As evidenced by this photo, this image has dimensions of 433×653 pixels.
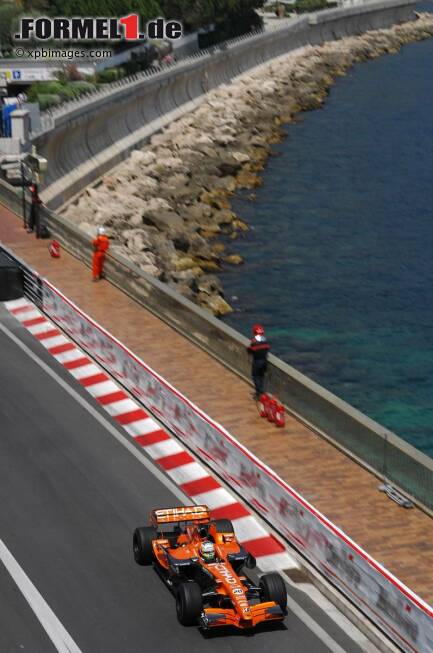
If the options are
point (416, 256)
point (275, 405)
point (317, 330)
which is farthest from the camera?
point (416, 256)

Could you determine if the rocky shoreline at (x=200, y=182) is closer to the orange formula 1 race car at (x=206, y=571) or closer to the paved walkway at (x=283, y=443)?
the paved walkway at (x=283, y=443)

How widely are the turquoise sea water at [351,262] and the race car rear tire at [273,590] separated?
1890 cm

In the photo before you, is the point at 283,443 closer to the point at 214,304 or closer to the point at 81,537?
the point at 81,537

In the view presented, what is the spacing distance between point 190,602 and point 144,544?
2133 millimetres

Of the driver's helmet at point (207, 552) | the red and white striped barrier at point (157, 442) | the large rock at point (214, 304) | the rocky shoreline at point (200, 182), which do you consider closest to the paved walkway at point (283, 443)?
the red and white striped barrier at point (157, 442)

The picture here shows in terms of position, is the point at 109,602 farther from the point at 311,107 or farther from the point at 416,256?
the point at 311,107

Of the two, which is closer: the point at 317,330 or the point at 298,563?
the point at 298,563

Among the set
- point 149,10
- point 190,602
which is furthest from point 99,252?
point 149,10

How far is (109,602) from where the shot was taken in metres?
20.2

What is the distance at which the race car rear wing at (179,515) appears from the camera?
2123cm

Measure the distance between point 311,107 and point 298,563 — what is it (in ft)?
254

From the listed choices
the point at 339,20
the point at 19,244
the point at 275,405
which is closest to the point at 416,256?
the point at 19,244

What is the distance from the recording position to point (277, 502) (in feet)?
75.1

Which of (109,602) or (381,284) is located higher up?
(109,602)
